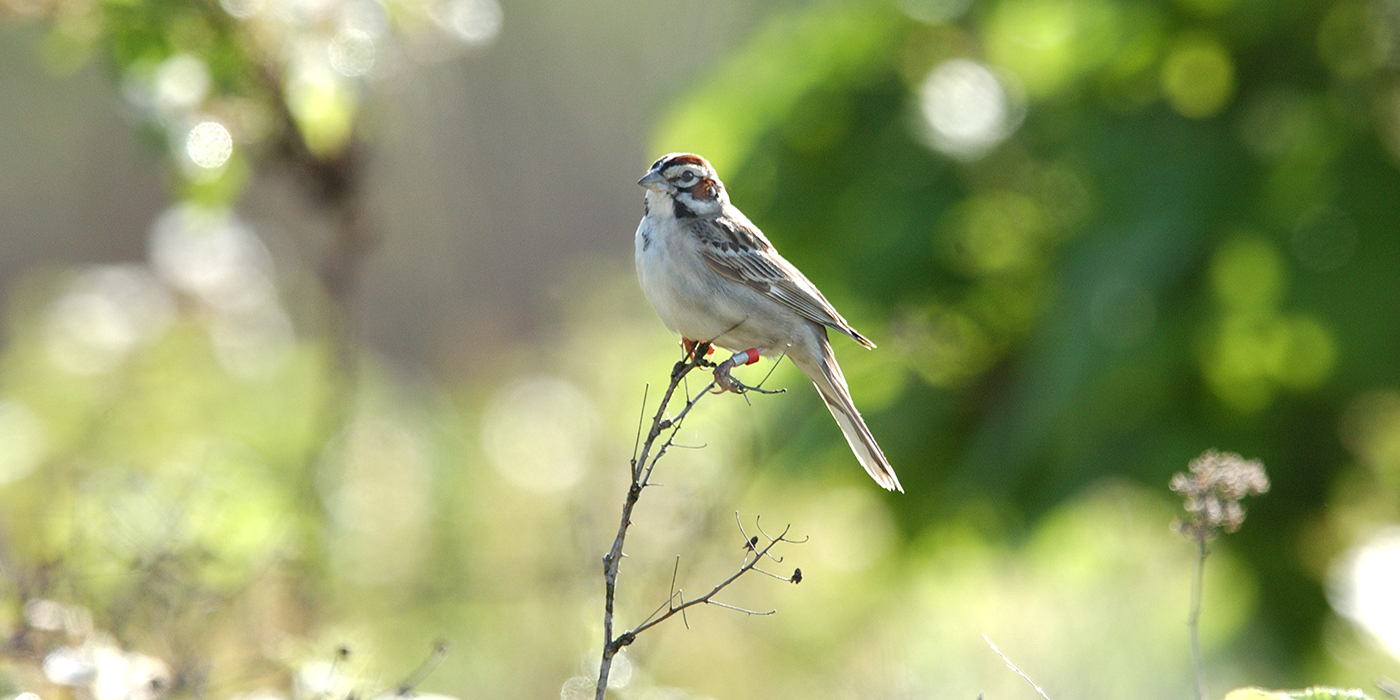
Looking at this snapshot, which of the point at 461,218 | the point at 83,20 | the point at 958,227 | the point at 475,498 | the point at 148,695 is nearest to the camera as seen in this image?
the point at 148,695

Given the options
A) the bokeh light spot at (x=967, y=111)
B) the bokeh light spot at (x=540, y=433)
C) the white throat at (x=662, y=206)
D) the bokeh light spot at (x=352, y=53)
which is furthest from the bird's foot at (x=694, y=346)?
the bokeh light spot at (x=540, y=433)

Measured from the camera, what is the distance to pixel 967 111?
386cm

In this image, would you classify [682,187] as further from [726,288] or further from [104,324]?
[104,324]

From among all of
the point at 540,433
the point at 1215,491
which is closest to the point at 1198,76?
the point at 1215,491

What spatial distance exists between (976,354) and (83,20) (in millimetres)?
3010

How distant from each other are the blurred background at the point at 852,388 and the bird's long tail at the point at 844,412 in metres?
0.85

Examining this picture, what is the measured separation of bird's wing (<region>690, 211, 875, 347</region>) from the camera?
2.64 m

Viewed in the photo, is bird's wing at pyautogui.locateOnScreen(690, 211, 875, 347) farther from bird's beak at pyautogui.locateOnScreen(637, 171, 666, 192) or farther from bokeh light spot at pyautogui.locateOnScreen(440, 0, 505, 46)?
bokeh light spot at pyautogui.locateOnScreen(440, 0, 505, 46)

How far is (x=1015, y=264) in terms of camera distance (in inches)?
159

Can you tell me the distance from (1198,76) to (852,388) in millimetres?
1593

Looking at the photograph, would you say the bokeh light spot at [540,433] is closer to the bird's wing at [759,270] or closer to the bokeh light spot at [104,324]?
the bokeh light spot at [104,324]

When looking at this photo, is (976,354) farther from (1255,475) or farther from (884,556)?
(1255,475)

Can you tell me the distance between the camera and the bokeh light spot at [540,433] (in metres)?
6.24

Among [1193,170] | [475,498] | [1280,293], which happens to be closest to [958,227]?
[1193,170]
